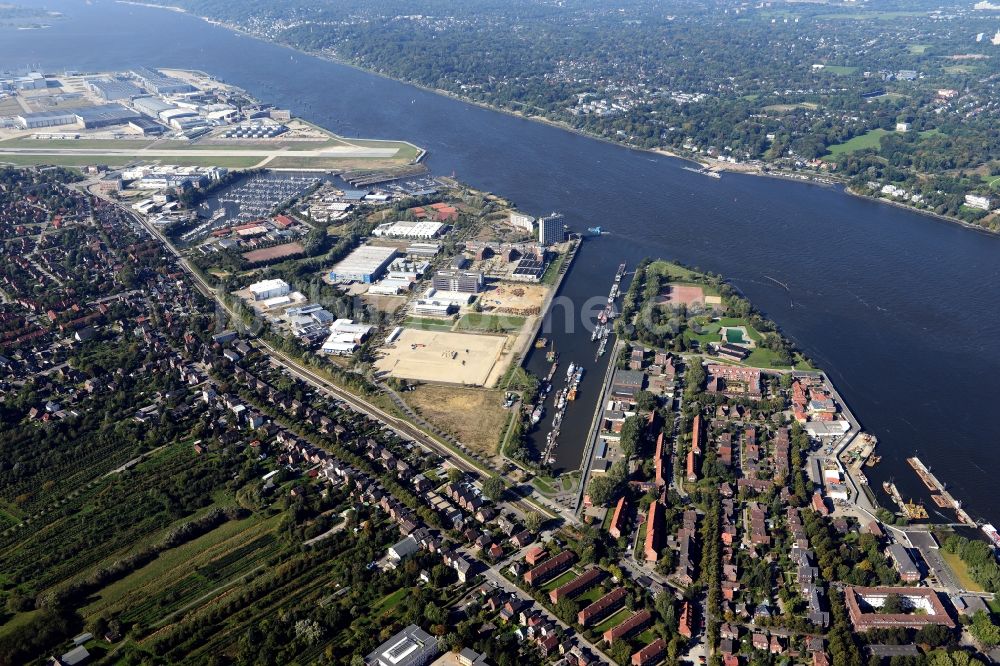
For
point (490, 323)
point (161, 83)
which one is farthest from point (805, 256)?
point (161, 83)

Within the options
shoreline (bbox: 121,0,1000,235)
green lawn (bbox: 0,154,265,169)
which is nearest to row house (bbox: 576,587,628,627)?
shoreline (bbox: 121,0,1000,235)

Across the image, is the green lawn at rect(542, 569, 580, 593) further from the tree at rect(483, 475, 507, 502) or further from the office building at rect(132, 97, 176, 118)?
the office building at rect(132, 97, 176, 118)

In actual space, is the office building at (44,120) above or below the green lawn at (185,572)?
below

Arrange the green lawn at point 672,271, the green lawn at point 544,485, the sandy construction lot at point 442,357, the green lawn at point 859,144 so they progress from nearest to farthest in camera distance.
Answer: the green lawn at point 544,485
the sandy construction lot at point 442,357
the green lawn at point 672,271
the green lawn at point 859,144

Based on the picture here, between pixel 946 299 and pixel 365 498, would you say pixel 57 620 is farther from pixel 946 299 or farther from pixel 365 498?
pixel 946 299

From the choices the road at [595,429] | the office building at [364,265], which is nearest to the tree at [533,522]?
the road at [595,429]

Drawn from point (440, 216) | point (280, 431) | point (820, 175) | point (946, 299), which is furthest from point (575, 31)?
point (280, 431)

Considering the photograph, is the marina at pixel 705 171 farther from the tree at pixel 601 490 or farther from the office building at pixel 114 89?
the office building at pixel 114 89
